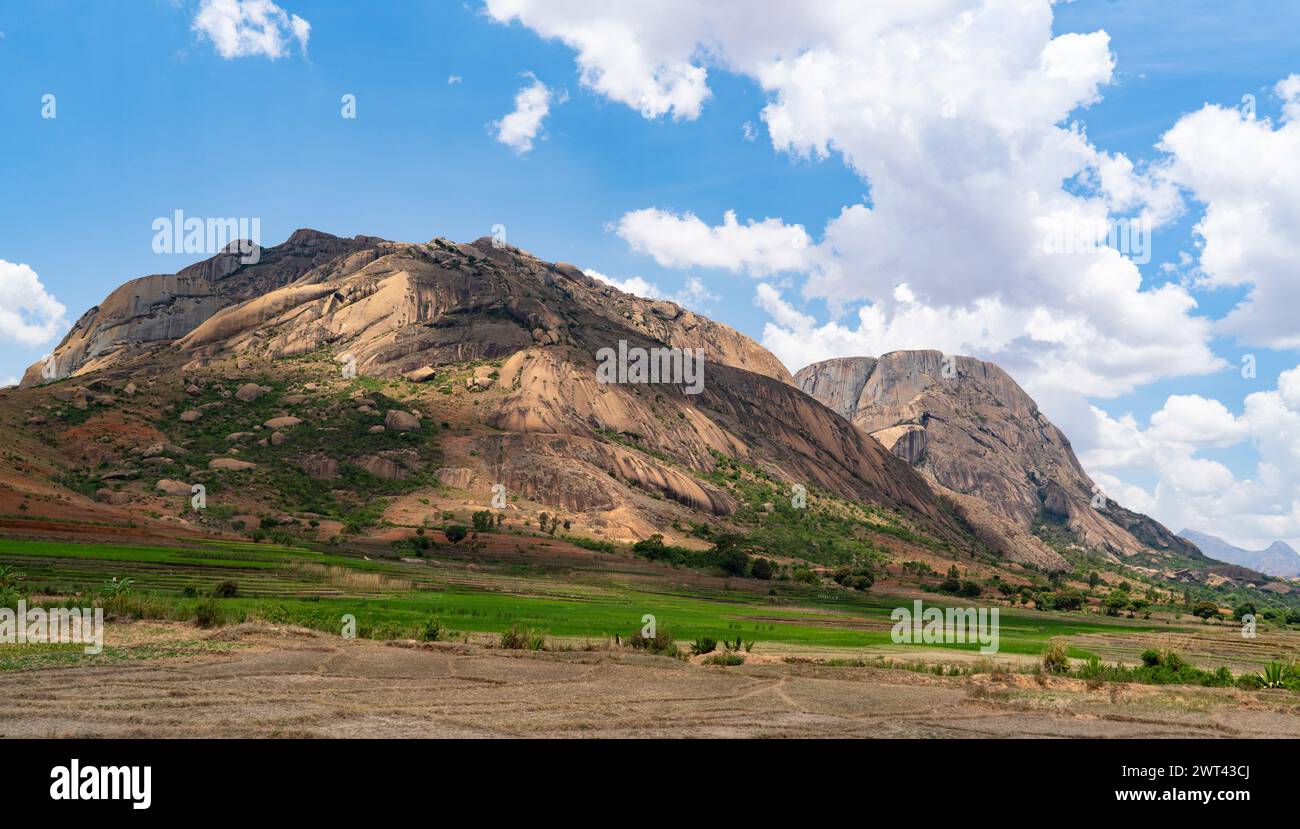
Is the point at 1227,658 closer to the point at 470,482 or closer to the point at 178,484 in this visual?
the point at 470,482

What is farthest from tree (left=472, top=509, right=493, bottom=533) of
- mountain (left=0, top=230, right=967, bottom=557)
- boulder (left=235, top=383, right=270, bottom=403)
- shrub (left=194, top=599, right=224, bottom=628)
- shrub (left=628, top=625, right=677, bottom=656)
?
shrub (left=628, top=625, right=677, bottom=656)

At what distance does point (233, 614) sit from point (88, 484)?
7723 centimetres

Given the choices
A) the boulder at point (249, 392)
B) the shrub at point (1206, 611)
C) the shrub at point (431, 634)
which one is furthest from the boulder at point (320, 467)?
the shrub at point (1206, 611)

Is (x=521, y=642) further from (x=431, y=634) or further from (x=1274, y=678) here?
(x=1274, y=678)

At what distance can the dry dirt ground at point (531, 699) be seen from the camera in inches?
710

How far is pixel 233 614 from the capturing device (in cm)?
3488

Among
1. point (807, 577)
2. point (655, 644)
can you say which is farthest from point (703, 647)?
point (807, 577)

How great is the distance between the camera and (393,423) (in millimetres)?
126000

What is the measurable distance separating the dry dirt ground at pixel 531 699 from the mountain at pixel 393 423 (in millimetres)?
62414

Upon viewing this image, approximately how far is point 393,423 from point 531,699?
111 m

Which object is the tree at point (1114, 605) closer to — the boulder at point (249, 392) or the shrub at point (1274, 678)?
the shrub at point (1274, 678)

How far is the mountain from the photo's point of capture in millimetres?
102500

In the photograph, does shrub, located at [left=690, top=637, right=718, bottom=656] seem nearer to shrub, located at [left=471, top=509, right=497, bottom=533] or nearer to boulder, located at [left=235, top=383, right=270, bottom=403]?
shrub, located at [left=471, top=509, right=497, bottom=533]
